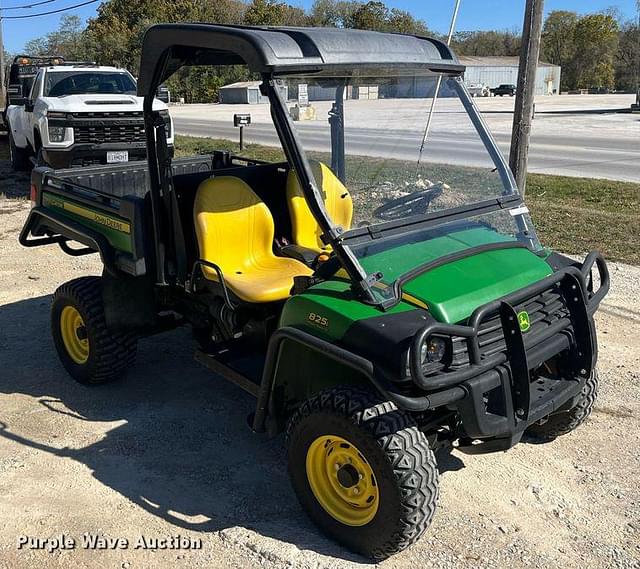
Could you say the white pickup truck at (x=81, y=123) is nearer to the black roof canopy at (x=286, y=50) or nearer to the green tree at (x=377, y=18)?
the black roof canopy at (x=286, y=50)

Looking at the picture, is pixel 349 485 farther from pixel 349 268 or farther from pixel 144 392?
pixel 144 392

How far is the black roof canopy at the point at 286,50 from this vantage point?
3109mm

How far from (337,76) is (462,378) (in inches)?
62.5

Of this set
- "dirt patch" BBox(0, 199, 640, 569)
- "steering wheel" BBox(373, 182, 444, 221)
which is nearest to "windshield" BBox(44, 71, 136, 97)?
"dirt patch" BBox(0, 199, 640, 569)

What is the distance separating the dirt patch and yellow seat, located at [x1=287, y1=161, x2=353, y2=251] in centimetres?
108

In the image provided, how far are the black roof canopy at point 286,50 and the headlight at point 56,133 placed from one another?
741 cm

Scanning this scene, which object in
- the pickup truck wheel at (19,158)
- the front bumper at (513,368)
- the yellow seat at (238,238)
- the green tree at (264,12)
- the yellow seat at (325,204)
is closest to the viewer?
the front bumper at (513,368)

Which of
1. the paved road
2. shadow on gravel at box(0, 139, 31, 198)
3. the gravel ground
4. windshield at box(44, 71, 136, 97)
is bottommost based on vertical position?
the gravel ground

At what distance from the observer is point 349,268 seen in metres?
3.03

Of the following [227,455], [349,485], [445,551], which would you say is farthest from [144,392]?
[445,551]

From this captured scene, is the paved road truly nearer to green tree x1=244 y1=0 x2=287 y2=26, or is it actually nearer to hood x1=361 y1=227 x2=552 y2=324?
hood x1=361 y1=227 x2=552 y2=324

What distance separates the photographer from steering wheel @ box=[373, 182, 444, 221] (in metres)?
3.45

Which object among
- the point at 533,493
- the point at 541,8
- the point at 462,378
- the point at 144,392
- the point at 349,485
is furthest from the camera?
the point at 541,8

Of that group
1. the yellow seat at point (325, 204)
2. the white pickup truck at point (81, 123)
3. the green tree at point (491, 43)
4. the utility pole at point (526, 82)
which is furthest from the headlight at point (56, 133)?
the green tree at point (491, 43)
